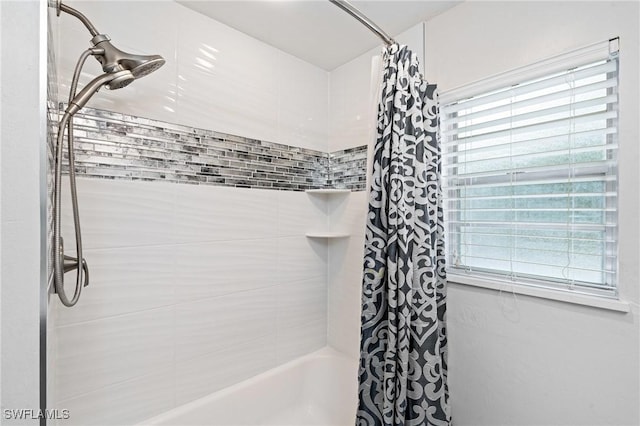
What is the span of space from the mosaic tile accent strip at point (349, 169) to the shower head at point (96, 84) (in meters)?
1.30

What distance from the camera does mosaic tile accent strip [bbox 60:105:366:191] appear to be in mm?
1215

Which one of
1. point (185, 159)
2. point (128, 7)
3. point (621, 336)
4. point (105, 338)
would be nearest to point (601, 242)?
point (621, 336)

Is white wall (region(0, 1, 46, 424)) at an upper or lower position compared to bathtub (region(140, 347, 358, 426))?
upper

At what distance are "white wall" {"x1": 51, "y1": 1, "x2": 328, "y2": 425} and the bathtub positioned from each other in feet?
0.23

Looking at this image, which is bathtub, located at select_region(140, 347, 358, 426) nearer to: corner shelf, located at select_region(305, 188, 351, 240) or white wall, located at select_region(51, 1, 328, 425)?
white wall, located at select_region(51, 1, 328, 425)

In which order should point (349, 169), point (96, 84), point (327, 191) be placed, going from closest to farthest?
point (96, 84) → point (327, 191) → point (349, 169)

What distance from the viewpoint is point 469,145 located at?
4.78ft

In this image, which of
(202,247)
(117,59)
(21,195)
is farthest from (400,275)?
(117,59)

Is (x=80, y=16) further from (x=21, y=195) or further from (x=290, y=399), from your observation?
(x=290, y=399)

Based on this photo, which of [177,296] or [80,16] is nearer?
[80,16]

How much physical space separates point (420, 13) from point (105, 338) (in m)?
2.15

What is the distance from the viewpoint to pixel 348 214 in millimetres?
1955

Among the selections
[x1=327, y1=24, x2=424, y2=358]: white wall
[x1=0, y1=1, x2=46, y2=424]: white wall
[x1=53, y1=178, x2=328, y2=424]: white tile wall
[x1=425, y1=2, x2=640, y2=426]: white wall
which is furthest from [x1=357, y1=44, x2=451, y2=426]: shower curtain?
[x1=0, y1=1, x2=46, y2=424]: white wall

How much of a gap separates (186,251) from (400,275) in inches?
40.5
